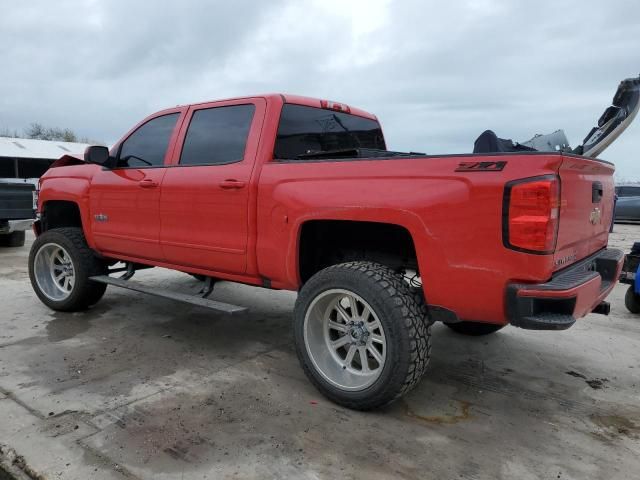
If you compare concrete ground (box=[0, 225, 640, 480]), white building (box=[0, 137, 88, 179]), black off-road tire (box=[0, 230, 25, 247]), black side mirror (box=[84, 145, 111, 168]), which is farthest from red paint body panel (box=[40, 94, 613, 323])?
white building (box=[0, 137, 88, 179])

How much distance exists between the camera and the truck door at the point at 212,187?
12.1 ft

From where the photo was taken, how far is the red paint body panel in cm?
259

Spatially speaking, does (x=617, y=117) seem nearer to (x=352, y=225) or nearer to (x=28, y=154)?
(x=352, y=225)

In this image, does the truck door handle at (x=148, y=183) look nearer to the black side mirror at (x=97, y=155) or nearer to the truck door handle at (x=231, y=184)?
the black side mirror at (x=97, y=155)

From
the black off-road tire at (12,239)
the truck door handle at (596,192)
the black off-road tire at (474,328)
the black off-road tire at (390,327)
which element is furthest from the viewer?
the black off-road tire at (12,239)

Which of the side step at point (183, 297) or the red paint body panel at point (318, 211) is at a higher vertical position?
the red paint body panel at point (318, 211)

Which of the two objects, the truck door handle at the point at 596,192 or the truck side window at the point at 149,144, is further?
the truck side window at the point at 149,144

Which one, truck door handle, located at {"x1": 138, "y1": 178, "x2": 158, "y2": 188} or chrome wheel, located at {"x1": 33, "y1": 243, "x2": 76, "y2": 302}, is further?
chrome wheel, located at {"x1": 33, "y1": 243, "x2": 76, "y2": 302}

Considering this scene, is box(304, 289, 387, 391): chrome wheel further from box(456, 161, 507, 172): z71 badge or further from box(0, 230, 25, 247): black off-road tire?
box(0, 230, 25, 247): black off-road tire

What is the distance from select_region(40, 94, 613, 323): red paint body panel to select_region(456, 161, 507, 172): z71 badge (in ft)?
0.06

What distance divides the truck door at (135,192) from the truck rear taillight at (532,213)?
291 centimetres

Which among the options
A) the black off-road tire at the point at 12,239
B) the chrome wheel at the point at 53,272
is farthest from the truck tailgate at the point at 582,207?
the black off-road tire at the point at 12,239

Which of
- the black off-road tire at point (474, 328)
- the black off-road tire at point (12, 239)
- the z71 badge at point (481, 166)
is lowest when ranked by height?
the black off-road tire at point (12, 239)

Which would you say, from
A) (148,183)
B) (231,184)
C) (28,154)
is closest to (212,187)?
(231,184)
